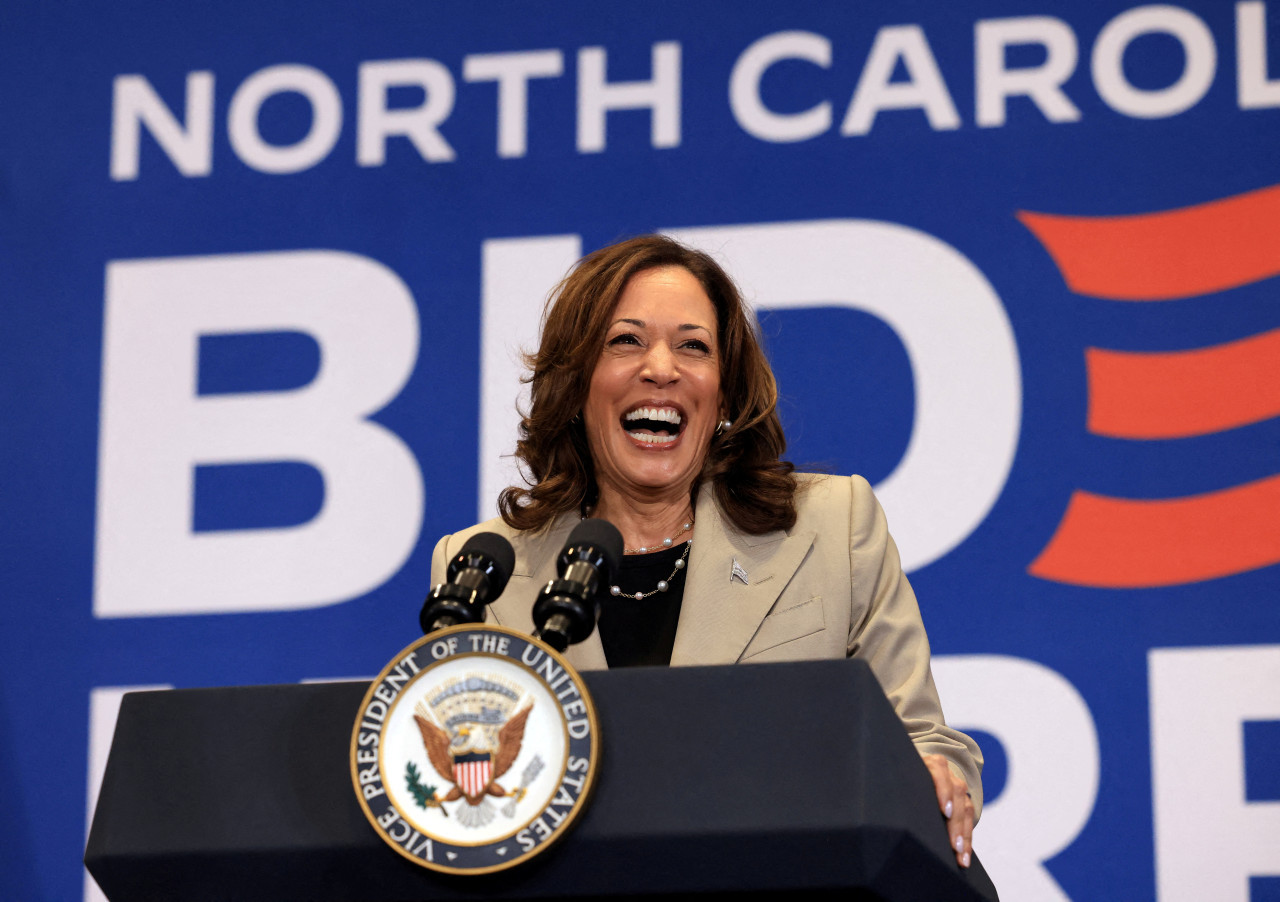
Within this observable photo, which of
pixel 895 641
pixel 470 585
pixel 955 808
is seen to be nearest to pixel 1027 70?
pixel 895 641

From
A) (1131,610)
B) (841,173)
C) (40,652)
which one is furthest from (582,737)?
(40,652)

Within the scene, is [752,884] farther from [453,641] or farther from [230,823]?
[230,823]

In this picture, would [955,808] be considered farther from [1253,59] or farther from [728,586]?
[1253,59]

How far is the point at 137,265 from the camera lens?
3.38 meters

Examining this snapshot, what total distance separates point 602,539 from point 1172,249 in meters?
2.05

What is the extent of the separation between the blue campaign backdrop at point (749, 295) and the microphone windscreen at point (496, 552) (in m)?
1.73

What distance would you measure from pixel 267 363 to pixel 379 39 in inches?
30.6

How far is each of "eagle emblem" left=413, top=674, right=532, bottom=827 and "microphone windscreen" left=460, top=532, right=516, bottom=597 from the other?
0.54 feet

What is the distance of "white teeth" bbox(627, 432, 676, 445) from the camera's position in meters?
2.07

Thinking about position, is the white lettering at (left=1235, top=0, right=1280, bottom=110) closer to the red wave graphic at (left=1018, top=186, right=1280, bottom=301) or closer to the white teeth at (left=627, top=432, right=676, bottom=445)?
the red wave graphic at (left=1018, top=186, right=1280, bottom=301)

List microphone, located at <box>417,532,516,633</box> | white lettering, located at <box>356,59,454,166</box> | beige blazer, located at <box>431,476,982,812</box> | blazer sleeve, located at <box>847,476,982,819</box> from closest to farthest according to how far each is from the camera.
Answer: microphone, located at <box>417,532,516,633</box> → blazer sleeve, located at <box>847,476,982,819</box> → beige blazer, located at <box>431,476,982,812</box> → white lettering, located at <box>356,59,454,166</box>

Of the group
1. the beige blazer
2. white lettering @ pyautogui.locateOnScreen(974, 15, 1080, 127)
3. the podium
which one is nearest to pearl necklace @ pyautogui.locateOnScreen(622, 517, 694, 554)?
the beige blazer

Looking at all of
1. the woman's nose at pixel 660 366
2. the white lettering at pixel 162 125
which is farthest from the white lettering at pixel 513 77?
the woman's nose at pixel 660 366

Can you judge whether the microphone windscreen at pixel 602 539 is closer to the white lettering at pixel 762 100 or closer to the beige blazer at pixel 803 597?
the beige blazer at pixel 803 597
